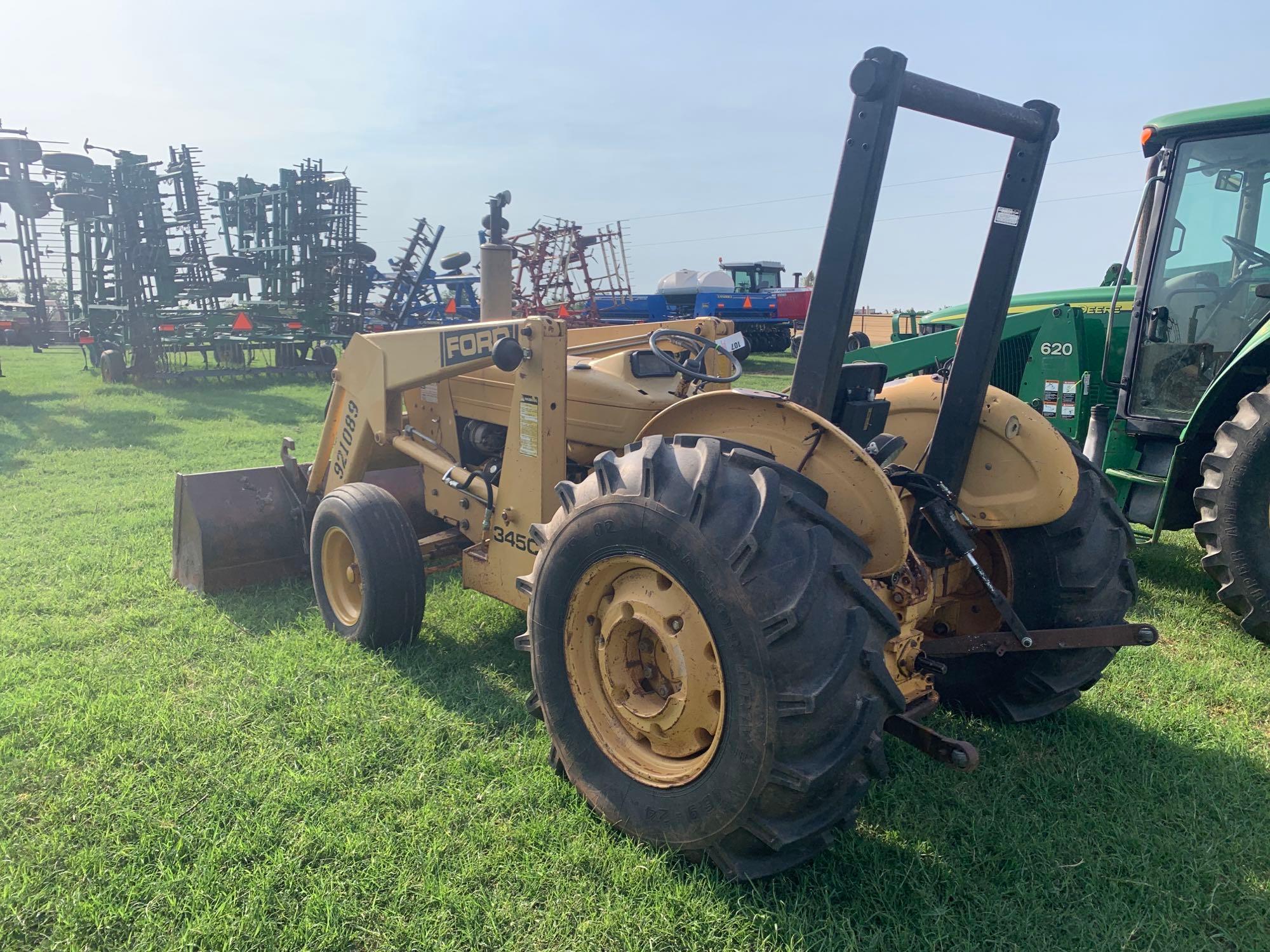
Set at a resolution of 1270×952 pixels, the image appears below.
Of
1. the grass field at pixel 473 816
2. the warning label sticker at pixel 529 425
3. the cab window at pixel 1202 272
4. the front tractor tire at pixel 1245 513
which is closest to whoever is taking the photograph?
the grass field at pixel 473 816

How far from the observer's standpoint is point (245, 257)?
19562mm

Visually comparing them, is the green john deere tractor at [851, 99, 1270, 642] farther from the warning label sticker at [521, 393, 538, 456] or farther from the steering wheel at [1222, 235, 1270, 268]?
the warning label sticker at [521, 393, 538, 456]

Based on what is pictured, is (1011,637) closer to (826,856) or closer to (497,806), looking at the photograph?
(826,856)

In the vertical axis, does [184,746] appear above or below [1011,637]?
below

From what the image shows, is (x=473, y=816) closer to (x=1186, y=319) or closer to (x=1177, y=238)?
(x=1186, y=319)

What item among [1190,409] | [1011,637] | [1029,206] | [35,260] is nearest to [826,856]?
[1011,637]

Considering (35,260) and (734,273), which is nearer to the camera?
(35,260)

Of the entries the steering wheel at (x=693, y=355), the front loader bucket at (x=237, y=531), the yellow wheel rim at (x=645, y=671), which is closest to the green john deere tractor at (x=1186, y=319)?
the steering wheel at (x=693, y=355)

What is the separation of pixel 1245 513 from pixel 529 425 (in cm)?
355

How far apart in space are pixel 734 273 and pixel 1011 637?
25678 mm

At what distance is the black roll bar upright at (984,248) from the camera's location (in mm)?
2490

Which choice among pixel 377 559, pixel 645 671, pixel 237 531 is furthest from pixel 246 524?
pixel 645 671

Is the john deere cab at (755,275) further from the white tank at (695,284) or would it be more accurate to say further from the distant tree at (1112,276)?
the distant tree at (1112,276)

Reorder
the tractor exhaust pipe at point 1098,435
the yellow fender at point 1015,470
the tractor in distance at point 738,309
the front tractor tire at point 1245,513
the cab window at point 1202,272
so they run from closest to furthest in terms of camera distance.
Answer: the yellow fender at point 1015,470 → the front tractor tire at point 1245,513 → the cab window at point 1202,272 → the tractor exhaust pipe at point 1098,435 → the tractor in distance at point 738,309
